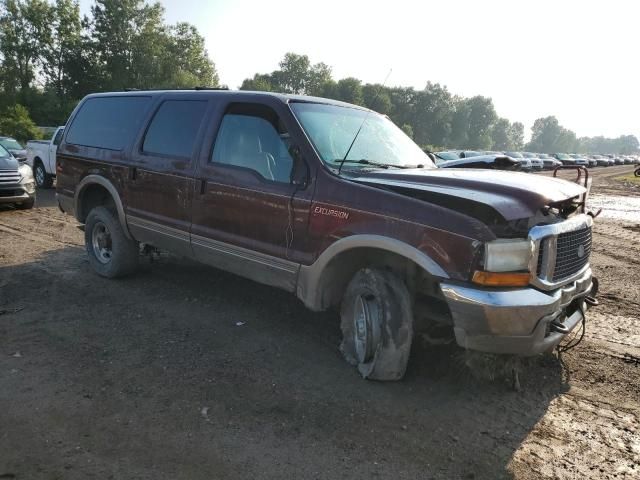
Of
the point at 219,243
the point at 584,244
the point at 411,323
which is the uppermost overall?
the point at 584,244

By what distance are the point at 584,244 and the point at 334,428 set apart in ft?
7.53

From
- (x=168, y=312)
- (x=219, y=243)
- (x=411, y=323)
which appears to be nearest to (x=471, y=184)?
(x=411, y=323)

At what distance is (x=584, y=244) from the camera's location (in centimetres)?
379

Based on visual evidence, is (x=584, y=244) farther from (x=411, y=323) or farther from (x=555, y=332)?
(x=411, y=323)

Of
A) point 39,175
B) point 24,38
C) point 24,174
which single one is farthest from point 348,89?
→ point 24,174

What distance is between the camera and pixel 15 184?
10.2 m

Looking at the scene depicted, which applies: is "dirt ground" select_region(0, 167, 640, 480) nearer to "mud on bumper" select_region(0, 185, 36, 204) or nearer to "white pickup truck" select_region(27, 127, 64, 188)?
"mud on bumper" select_region(0, 185, 36, 204)

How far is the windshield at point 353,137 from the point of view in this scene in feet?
13.4

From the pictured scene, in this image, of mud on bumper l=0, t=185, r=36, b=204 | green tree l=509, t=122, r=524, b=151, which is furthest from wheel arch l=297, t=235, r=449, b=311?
green tree l=509, t=122, r=524, b=151

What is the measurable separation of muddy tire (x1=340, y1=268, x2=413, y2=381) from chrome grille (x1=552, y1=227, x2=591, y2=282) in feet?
3.37

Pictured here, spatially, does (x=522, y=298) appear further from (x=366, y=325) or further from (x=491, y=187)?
(x=366, y=325)

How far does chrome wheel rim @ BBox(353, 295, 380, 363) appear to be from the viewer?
12.0ft

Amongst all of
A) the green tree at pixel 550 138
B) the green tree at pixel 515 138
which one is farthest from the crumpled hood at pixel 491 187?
the green tree at pixel 550 138

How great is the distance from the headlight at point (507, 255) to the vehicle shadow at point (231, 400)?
3.17 feet
